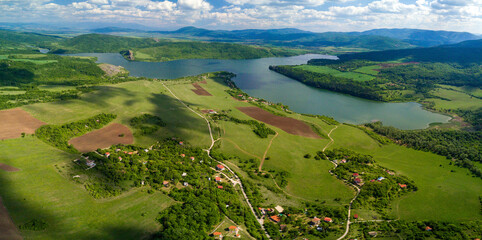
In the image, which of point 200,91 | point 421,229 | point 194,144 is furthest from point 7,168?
point 200,91

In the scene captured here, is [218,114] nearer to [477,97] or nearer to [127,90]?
[127,90]

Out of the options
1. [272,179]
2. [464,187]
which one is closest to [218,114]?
[272,179]

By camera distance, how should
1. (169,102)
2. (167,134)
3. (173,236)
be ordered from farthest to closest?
(169,102) < (167,134) < (173,236)

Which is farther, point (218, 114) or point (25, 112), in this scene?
point (218, 114)

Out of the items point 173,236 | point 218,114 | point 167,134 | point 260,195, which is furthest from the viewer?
point 218,114

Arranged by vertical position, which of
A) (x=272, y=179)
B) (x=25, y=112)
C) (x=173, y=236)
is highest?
(x=25, y=112)

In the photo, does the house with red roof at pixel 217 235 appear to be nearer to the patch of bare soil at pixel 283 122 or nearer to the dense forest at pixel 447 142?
the patch of bare soil at pixel 283 122

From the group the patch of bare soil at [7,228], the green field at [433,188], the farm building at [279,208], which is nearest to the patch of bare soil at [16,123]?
the patch of bare soil at [7,228]

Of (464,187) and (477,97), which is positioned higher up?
(477,97)
